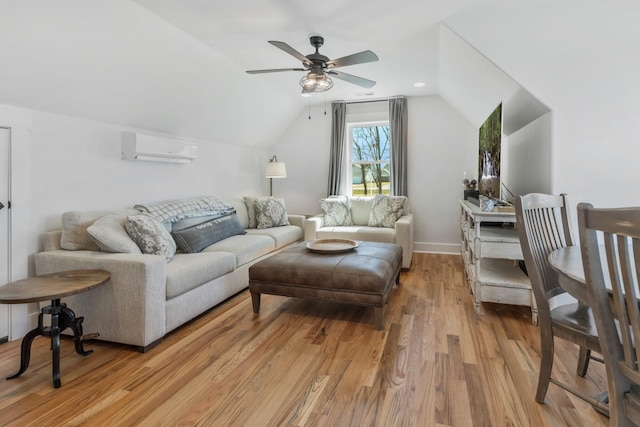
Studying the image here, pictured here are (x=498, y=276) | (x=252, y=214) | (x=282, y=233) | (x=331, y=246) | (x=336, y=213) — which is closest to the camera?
(x=498, y=276)

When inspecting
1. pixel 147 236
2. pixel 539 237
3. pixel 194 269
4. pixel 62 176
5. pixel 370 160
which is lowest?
pixel 194 269

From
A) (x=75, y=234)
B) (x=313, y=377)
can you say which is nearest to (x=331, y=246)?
(x=313, y=377)

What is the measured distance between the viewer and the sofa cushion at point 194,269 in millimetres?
2439

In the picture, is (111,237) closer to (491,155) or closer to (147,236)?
(147,236)

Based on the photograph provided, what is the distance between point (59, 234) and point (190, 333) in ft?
4.09

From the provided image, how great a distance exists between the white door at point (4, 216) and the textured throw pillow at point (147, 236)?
0.73m

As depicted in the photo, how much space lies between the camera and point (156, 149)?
342 cm

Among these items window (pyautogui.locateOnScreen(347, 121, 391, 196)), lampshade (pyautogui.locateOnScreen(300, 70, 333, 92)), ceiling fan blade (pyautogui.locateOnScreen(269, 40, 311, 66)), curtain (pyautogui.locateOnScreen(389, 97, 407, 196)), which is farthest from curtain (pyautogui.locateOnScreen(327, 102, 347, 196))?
ceiling fan blade (pyautogui.locateOnScreen(269, 40, 311, 66))

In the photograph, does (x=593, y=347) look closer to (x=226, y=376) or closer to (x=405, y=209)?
(x=226, y=376)

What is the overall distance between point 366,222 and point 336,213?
464 mm

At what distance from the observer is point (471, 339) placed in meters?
2.40

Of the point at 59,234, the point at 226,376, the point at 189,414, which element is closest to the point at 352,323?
the point at 226,376

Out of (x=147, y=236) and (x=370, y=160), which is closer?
(x=147, y=236)

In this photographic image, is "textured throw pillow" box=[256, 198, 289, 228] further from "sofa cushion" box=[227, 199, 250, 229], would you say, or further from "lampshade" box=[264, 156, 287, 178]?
"lampshade" box=[264, 156, 287, 178]
